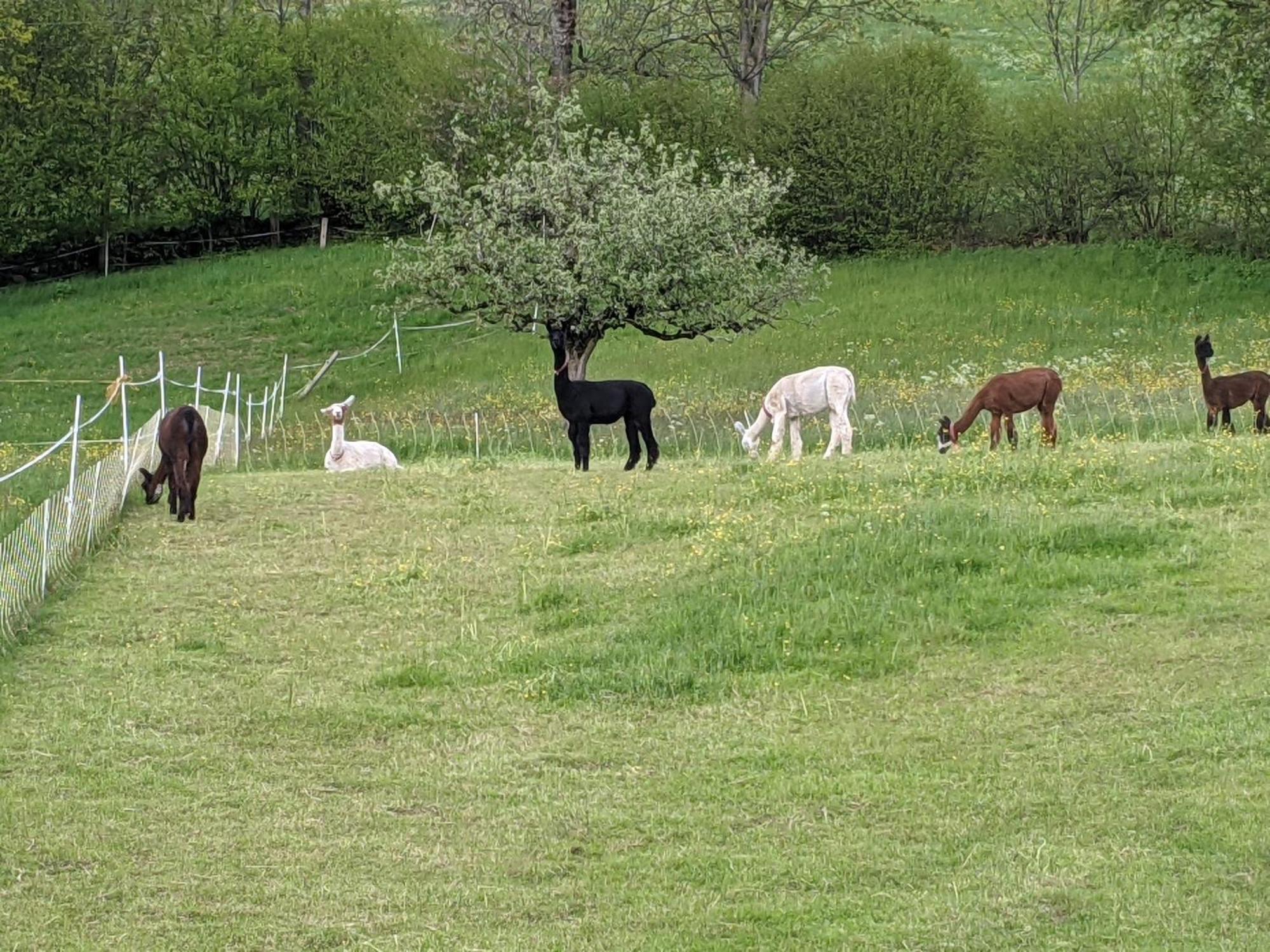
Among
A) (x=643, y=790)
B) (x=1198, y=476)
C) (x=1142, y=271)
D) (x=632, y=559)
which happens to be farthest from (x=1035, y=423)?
(x=1142, y=271)

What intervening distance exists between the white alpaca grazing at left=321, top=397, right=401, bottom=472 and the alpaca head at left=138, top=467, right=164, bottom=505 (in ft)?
10.2

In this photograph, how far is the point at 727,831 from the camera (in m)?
8.80

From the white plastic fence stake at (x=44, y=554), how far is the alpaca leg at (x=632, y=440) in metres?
6.57

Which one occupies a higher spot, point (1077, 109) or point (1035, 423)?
point (1077, 109)

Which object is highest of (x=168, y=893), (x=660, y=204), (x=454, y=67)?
(x=454, y=67)

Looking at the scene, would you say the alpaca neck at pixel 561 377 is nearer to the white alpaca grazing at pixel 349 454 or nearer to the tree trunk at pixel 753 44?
the white alpaca grazing at pixel 349 454

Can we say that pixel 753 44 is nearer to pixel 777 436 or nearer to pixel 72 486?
pixel 777 436

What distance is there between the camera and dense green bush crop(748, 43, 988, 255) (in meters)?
43.2

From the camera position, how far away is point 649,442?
61.3 feet

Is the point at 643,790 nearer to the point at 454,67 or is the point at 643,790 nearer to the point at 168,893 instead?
the point at 168,893

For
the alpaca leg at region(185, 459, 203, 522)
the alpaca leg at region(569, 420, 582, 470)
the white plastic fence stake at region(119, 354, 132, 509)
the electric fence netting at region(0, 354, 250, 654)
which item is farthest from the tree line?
the alpaca leg at region(185, 459, 203, 522)

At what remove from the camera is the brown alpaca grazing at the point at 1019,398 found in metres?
18.0

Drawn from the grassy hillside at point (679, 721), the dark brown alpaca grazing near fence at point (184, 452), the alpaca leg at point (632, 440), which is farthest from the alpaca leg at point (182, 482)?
the alpaca leg at point (632, 440)

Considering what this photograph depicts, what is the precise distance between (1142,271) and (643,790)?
3305 cm
